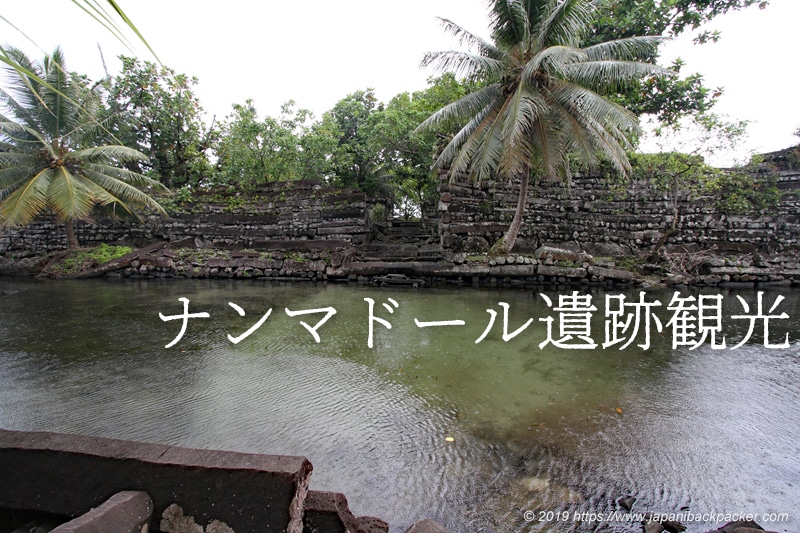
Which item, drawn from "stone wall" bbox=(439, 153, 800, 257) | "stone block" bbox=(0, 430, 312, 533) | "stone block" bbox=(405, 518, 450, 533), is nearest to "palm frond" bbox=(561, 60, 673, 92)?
"stone wall" bbox=(439, 153, 800, 257)

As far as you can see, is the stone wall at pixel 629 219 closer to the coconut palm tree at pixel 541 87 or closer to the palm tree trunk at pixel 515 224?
the palm tree trunk at pixel 515 224

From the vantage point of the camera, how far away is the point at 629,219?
12.3 m

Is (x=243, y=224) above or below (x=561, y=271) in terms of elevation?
above

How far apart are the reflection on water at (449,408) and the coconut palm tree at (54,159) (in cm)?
619

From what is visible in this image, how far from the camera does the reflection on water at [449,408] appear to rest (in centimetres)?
234

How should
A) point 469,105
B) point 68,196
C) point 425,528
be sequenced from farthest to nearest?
point 68,196
point 469,105
point 425,528

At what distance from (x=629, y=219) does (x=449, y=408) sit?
11.6m

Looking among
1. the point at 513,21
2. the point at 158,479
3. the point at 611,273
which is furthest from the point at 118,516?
the point at 513,21

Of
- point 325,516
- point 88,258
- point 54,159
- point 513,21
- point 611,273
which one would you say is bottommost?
point 325,516

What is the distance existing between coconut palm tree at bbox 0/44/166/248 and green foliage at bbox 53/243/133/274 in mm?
1411

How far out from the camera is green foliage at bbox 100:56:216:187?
46.6 ft

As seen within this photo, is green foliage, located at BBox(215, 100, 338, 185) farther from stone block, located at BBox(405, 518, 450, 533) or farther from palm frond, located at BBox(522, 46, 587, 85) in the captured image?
stone block, located at BBox(405, 518, 450, 533)

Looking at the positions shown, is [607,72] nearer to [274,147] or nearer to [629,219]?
[629,219]

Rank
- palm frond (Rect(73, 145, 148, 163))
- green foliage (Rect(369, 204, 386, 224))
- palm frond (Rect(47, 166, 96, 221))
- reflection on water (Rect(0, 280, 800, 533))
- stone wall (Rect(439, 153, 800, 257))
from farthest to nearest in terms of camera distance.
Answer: green foliage (Rect(369, 204, 386, 224)), stone wall (Rect(439, 153, 800, 257)), palm frond (Rect(73, 145, 148, 163)), palm frond (Rect(47, 166, 96, 221)), reflection on water (Rect(0, 280, 800, 533))
